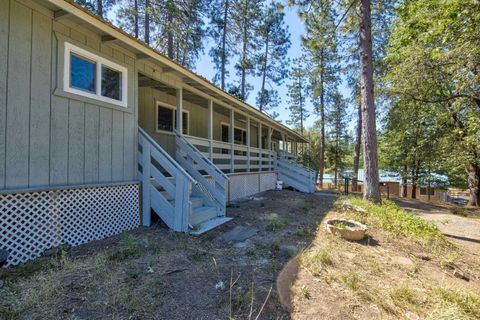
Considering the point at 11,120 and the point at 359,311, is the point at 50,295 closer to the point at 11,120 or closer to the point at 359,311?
the point at 11,120

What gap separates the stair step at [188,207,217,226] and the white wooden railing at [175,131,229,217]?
0.70 ft

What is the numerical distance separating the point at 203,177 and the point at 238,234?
1700 mm

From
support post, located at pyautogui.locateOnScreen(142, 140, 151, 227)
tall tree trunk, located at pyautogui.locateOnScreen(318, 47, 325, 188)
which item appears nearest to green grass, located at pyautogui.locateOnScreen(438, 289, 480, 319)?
support post, located at pyautogui.locateOnScreen(142, 140, 151, 227)

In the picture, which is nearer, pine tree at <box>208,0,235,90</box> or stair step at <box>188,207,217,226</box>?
stair step at <box>188,207,217,226</box>

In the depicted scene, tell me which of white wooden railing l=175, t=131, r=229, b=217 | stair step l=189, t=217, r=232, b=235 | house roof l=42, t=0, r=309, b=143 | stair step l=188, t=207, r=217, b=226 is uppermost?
house roof l=42, t=0, r=309, b=143

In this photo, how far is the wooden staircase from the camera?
15.3ft

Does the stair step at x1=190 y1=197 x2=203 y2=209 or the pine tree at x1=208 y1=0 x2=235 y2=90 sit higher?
the pine tree at x1=208 y1=0 x2=235 y2=90

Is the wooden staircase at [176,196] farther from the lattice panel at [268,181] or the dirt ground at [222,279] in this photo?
the lattice panel at [268,181]

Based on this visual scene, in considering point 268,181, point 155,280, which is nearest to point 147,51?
point 155,280

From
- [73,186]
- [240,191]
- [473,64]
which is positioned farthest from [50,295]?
[473,64]

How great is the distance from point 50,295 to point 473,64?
10401 millimetres

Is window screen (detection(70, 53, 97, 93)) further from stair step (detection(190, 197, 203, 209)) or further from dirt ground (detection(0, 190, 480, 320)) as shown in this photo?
stair step (detection(190, 197, 203, 209))

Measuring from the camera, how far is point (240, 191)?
30.5ft

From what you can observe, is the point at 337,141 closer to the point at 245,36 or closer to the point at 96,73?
the point at 245,36
